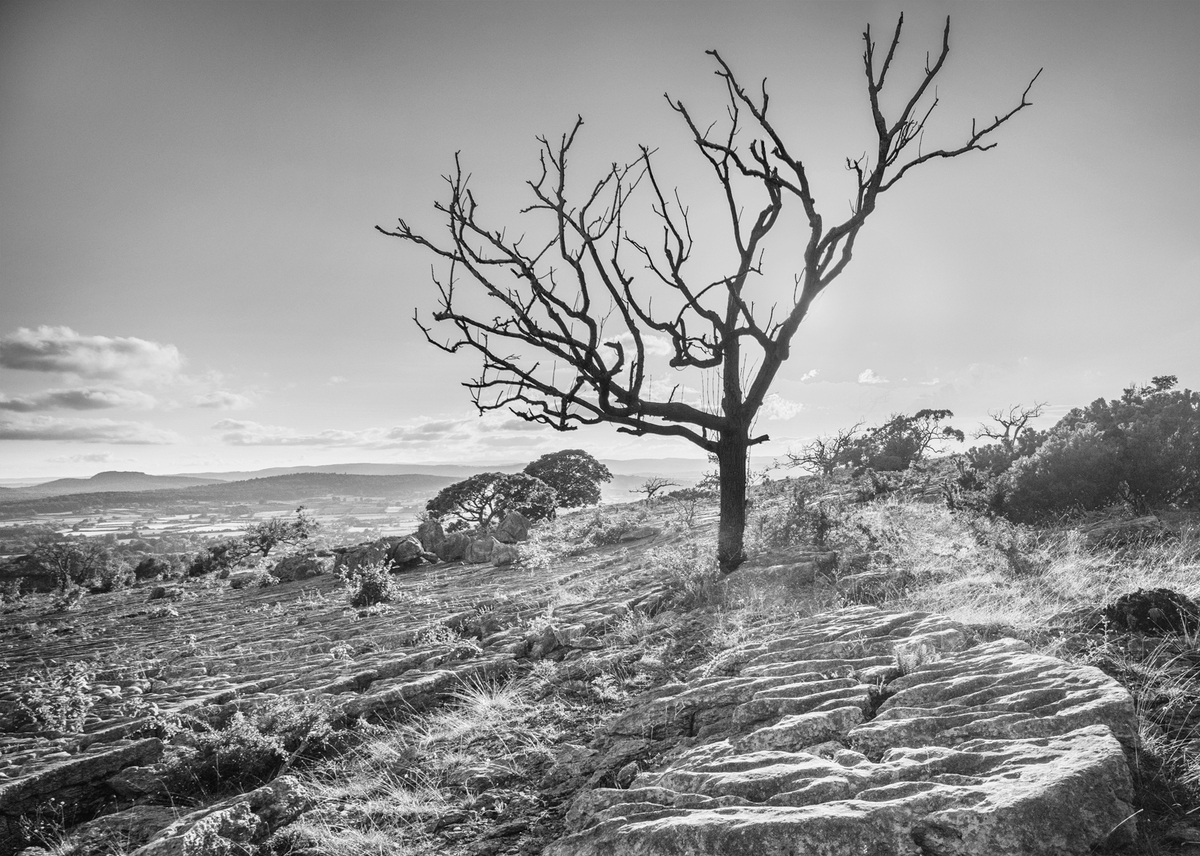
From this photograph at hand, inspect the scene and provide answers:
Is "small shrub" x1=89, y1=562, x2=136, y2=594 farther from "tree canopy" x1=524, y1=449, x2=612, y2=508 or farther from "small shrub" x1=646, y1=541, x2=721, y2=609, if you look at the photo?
"small shrub" x1=646, y1=541, x2=721, y2=609

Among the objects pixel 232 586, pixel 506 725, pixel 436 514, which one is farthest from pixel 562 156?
pixel 436 514

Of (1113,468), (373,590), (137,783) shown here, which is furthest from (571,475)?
(137,783)

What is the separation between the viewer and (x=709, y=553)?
9.34 metres

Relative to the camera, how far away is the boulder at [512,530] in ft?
68.1

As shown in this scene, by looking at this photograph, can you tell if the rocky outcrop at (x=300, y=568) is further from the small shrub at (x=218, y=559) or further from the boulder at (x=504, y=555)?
the small shrub at (x=218, y=559)

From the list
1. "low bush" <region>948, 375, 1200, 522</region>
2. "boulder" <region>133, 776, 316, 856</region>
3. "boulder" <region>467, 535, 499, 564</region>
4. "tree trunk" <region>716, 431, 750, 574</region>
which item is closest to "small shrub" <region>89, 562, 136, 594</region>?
"boulder" <region>467, 535, 499, 564</region>

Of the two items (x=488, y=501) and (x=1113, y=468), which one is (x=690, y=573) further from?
(x=488, y=501)

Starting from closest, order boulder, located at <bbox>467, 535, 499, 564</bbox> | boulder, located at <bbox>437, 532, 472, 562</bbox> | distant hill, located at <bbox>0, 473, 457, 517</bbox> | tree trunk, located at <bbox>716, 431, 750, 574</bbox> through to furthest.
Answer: tree trunk, located at <bbox>716, 431, 750, 574</bbox>
boulder, located at <bbox>467, 535, 499, 564</bbox>
boulder, located at <bbox>437, 532, 472, 562</bbox>
distant hill, located at <bbox>0, 473, 457, 517</bbox>

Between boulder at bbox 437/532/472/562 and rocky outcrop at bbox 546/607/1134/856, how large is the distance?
15.6 m

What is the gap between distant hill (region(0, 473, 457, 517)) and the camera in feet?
419

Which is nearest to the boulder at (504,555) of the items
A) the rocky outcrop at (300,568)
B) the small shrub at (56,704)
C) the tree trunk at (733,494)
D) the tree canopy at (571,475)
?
the rocky outcrop at (300,568)

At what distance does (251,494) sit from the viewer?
138 m

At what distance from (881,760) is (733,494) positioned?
5.63m

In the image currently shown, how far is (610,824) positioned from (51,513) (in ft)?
571
